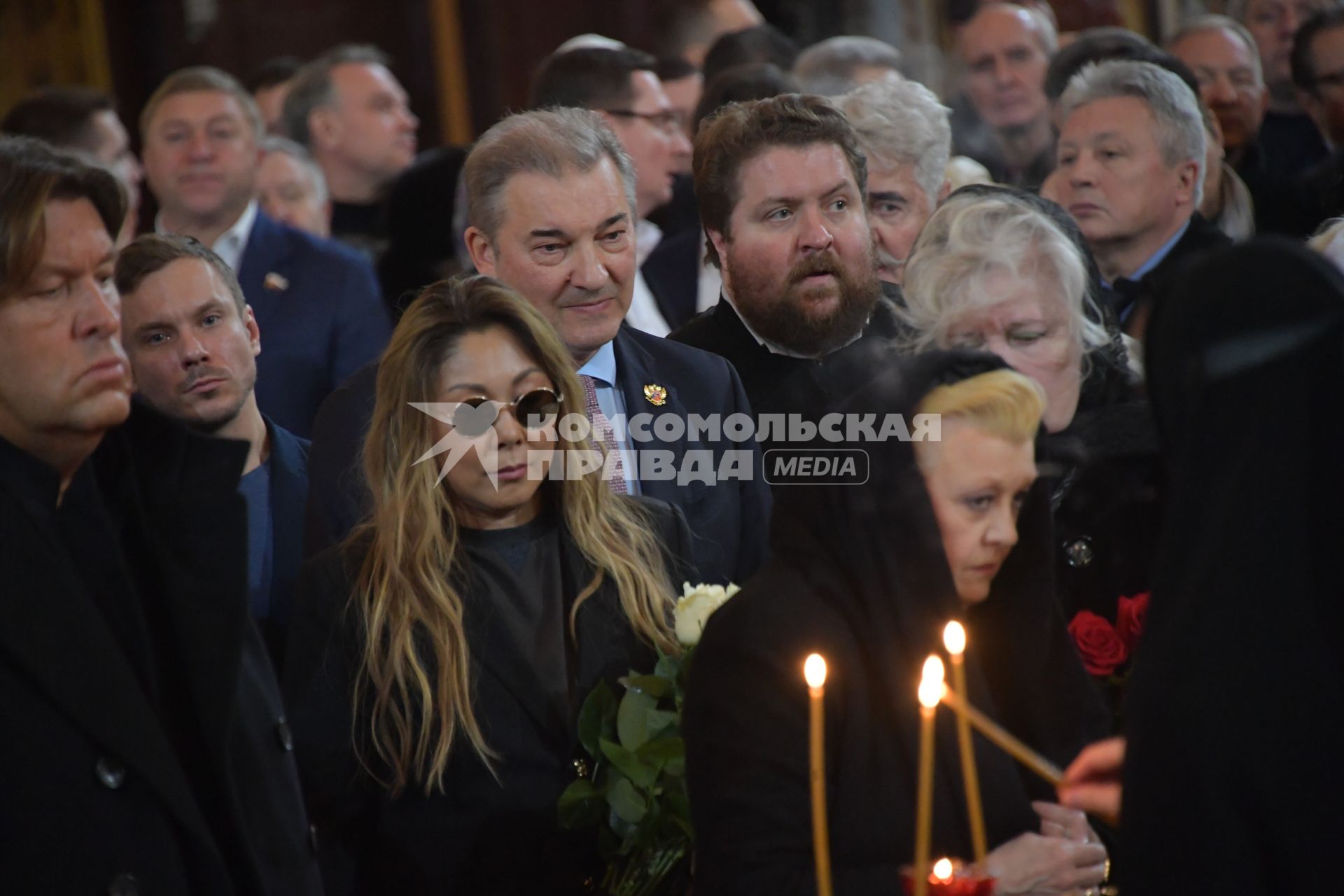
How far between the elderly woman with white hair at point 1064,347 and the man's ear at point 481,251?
3.51ft

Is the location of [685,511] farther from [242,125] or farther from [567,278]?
[242,125]

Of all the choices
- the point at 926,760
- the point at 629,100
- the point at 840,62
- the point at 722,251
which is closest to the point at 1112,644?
the point at 926,760

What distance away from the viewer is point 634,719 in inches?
128

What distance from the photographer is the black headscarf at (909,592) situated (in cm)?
271

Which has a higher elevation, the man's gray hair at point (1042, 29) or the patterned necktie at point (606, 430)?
the man's gray hair at point (1042, 29)

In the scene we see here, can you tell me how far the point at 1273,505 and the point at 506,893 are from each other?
1777 mm

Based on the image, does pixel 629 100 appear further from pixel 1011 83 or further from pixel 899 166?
pixel 1011 83

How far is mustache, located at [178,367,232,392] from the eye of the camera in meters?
4.09

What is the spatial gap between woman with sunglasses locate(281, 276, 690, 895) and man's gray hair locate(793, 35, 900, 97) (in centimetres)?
347

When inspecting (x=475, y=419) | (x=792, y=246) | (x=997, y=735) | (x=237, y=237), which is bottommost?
(x=997, y=735)

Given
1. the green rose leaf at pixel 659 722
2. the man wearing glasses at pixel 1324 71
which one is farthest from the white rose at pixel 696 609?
the man wearing glasses at pixel 1324 71

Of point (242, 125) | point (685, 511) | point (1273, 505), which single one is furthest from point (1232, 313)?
point (242, 125)

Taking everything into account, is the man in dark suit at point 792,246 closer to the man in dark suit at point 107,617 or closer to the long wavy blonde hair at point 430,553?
the long wavy blonde hair at point 430,553

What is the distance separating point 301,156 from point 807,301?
12.7 ft
